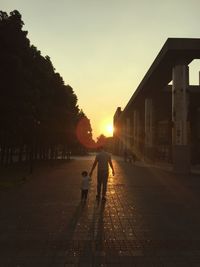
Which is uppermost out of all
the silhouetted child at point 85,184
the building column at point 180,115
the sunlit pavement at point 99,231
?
the building column at point 180,115

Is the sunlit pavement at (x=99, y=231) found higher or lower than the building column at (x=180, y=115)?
lower

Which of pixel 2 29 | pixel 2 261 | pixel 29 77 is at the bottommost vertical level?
pixel 2 261

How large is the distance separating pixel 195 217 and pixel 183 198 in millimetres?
4224

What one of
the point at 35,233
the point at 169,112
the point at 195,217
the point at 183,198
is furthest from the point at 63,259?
the point at 169,112

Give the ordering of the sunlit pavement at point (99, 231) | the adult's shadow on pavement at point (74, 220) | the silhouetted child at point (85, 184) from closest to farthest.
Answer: the sunlit pavement at point (99, 231) → the adult's shadow on pavement at point (74, 220) → the silhouetted child at point (85, 184)

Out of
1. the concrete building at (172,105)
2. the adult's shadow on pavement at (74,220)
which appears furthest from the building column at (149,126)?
the adult's shadow on pavement at (74,220)

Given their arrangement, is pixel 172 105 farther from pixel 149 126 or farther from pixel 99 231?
pixel 99 231

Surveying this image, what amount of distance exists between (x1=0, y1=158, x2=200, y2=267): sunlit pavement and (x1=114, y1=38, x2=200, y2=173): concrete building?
67.3ft

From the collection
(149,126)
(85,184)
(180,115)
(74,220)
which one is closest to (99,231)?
(74,220)

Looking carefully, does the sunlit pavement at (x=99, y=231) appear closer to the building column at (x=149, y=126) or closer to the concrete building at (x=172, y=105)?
the concrete building at (x=172, y=105)

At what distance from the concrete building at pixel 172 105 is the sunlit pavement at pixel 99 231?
67.3 feet

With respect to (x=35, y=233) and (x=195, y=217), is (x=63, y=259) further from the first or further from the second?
(x=195, y=217)

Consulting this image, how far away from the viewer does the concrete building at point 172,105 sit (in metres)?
33.7

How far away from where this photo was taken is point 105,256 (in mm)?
6527
